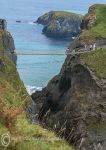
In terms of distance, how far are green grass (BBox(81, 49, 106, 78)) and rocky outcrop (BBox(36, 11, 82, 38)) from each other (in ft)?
276

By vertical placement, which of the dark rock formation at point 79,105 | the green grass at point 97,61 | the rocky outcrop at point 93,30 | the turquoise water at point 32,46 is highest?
the rocky outcrop at point 93,30

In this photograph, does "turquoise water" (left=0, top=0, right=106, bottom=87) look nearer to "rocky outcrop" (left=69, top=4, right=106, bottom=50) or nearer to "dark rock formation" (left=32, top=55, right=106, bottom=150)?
"rocky outcrop" (left=69, top=4, right=106, bottom=50)

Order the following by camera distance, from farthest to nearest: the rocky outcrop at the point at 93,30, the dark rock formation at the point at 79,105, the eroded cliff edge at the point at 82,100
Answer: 1. the rocky outcrop at the point at 93,30
2. the eroded cliff edge at the point at 82,100
3. the dark rock formation at the point at 79,105

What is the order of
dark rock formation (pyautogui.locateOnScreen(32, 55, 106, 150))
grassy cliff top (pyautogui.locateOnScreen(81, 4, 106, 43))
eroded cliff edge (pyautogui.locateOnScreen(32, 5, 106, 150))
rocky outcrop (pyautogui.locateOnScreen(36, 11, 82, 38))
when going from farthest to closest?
rocky outcrop (pyautogui.locateOnScreen(36, 11, 82, 38))
grassy cliff top (pyautogui.locateOnScreen(81, 4, 106, 43))
eroded cliff edge (pyautogui.locateOnScreen(32, 5, 106, 150))
dark rock formation (pyautogui.locateOnScreen(32, 55, 106, 150))

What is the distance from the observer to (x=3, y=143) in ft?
33.9

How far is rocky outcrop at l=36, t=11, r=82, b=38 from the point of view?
434ft

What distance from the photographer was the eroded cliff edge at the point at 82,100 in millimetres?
37250

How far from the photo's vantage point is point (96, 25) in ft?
175

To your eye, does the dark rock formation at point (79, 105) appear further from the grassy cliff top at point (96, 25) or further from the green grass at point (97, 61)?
the grassy cliff top at point (96, 25)

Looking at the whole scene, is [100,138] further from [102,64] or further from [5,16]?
[5,16]

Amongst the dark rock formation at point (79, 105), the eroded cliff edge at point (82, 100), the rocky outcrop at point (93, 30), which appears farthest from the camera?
the rocky outcrop at point (93, 30)

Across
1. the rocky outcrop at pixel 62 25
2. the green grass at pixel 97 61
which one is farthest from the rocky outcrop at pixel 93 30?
the rocky outcrop at pixel 62 25

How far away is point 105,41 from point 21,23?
92968 millimetres

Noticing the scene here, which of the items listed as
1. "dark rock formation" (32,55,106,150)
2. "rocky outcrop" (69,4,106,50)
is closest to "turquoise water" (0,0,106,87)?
"rocky outcrop" (69,4,106,50)
